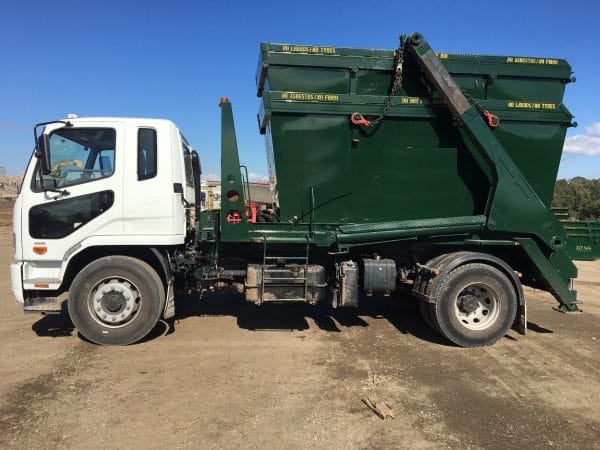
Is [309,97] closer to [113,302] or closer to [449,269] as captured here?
[449,269]

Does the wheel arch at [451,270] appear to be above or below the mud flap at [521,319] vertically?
above

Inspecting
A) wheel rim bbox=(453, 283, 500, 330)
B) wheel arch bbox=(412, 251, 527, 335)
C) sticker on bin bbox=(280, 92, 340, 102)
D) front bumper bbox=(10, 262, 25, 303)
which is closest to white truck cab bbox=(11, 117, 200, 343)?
front bumper bbox=(10, 262, 25, 303)

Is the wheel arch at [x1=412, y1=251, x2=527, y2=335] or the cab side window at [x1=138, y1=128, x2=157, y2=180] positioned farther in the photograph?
the wheel arch at [x1=412, y1=251, x2=527, y2=335]

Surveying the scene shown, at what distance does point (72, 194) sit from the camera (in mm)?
5039

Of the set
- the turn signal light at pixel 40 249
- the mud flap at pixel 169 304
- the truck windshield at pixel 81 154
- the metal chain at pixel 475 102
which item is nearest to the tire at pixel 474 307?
the metal chain at pixel 475 102

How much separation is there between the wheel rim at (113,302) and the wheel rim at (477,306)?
4.04 m

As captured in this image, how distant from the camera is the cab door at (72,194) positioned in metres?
5.04

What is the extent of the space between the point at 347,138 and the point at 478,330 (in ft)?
9.75

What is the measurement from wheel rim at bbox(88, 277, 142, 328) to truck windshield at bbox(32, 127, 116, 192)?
1.27 metres

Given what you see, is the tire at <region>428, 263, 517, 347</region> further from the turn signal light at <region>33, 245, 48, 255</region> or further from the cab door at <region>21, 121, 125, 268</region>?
the turn signal light at <region>33, 245, 48, 255</region>

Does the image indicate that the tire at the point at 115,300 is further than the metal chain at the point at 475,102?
No

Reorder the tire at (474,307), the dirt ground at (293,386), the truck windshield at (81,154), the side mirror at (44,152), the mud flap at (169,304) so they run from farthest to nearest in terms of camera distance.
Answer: the tire at (474,307)
the mud flap at (169,304)
the truck windshield at (81,154)
the side mirror at (44,152)
the dirt ground at (293,386)

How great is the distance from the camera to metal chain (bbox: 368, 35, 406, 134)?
5.42 metres

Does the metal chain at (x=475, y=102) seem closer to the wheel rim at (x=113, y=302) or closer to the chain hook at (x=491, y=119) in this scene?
the chain hook at (x=491, y=119)
